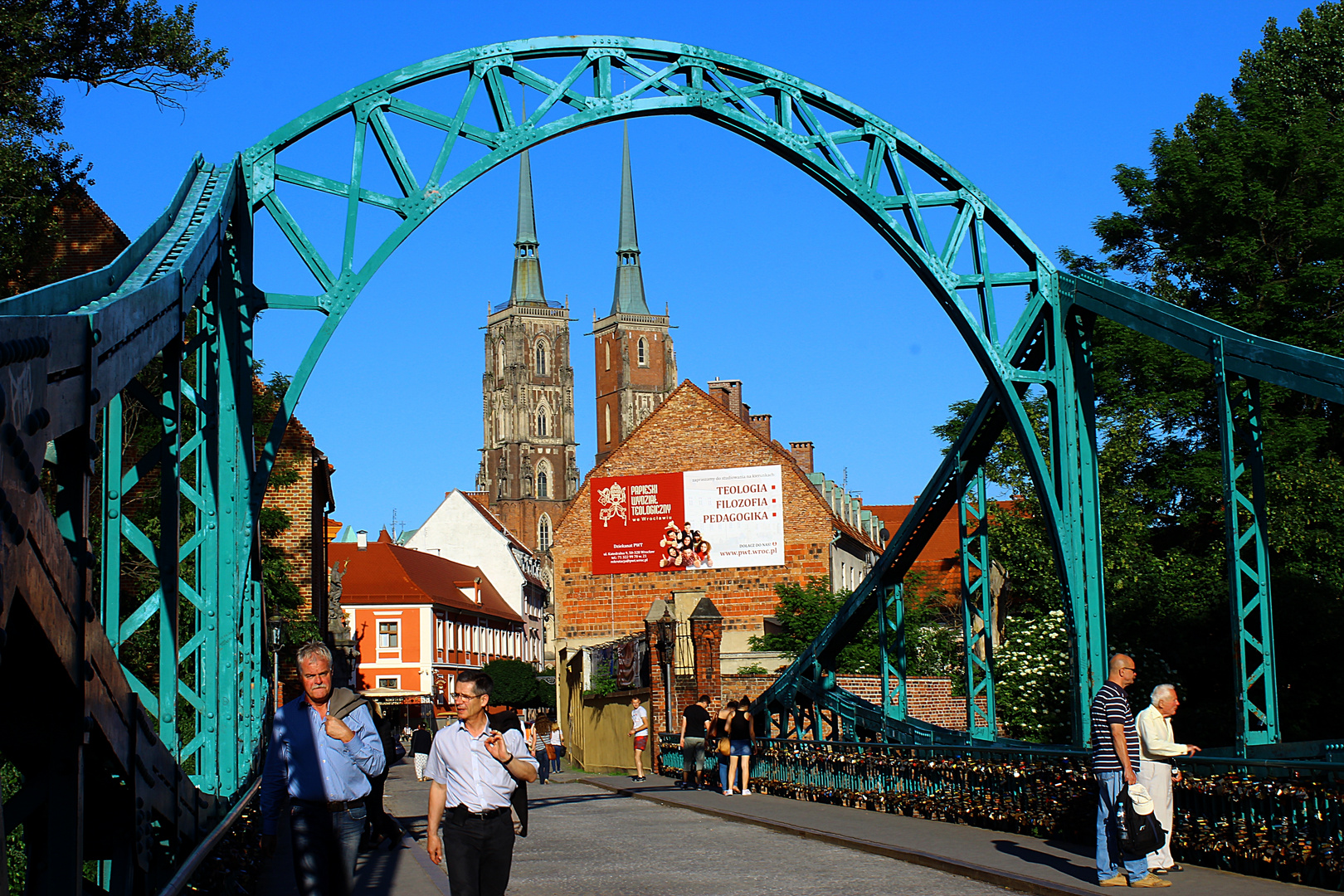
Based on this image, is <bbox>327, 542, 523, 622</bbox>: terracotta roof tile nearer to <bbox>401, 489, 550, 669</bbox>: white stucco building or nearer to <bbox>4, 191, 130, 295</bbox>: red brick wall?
<bbox>401, 489, 550, 669</bbox>: white stucco building

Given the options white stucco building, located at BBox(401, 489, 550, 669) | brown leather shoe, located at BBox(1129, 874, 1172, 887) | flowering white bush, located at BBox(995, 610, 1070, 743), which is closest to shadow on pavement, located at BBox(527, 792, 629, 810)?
flowering white bush, located at BBox(995, 610, 1070, 743)

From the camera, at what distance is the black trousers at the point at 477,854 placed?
24.3 ft

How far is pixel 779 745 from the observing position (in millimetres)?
21188

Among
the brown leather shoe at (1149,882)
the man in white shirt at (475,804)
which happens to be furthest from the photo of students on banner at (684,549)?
the man in white shirt at (475,804)

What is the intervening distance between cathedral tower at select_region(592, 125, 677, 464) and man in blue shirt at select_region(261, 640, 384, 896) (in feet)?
446

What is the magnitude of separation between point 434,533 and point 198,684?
8323 cm

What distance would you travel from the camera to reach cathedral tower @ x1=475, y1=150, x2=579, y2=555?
138 metres

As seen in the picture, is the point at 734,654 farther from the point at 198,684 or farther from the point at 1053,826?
the point at 198,684

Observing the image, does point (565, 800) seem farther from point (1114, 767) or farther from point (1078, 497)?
point (1114, 767)

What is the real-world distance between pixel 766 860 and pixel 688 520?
137 feet

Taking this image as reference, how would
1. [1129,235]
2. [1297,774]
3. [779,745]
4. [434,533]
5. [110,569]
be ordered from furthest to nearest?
[434,533]
[1129,235]
[779,745]
[1297,774]
[110,569]

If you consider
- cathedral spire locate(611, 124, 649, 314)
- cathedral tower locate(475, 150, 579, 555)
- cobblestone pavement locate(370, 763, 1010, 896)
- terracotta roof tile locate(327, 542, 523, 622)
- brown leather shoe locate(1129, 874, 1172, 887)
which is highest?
cathedral spire locate(611, 124, 649, 314)

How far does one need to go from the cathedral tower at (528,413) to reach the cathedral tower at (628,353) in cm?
404

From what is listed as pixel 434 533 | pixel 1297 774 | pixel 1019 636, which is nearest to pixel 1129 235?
pixel 1019 636
